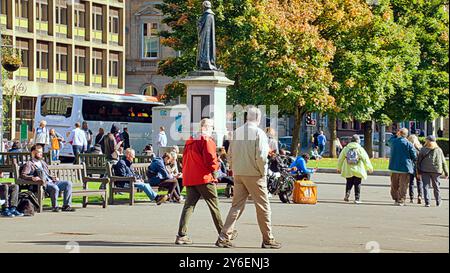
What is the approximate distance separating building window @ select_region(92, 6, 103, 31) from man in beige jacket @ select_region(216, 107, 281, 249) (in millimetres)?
75848

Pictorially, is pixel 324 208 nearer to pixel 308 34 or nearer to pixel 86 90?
pixel 308 34

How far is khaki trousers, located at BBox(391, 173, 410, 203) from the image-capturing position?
1188 inches

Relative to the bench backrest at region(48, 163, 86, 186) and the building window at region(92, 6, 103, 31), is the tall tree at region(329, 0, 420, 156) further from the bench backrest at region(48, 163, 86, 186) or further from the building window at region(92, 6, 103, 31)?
the bench backrest at region(48, 163, 86, 186)

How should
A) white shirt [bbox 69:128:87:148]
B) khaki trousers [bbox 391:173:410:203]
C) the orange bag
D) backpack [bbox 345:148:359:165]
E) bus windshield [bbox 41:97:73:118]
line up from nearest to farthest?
the orange bag, khaki trousers [bbox 391:173:410:203], backpack [bbox 345:148:359:165], white shirt [bbox 69:128:87:148], bus windshield [bbox 41:97:73:118]

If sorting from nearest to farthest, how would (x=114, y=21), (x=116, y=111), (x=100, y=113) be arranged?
(x=100, y=113) → (x=116, y=111) → (x=114, y=21)

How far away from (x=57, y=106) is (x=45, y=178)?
43430mm

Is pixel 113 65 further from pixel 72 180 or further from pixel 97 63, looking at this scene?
pixel 72 180

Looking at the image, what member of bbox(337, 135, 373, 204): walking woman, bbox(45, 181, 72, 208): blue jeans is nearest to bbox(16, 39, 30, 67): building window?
bbox(337, 135, 373, 204): walking woman

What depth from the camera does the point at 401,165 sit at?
30.3m

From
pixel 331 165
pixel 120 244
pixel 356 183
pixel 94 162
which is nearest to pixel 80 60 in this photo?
pixel 331 165

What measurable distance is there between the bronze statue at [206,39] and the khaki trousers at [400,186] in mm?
10208

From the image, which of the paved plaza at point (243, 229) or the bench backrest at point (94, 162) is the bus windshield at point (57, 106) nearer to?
the bench backrest at point (94, 162)

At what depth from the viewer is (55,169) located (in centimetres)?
2623

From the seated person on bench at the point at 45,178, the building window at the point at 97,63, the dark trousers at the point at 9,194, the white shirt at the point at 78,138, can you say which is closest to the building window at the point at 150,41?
the building window at the point at 97,63
